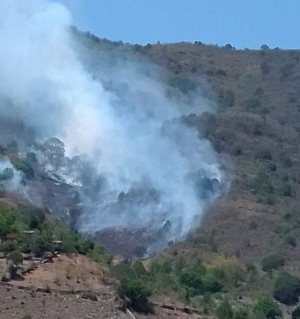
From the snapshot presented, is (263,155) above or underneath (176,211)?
above

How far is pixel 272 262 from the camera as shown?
57.2 meters

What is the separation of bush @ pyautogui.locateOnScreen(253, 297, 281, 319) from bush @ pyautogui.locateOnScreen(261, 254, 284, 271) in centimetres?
1076

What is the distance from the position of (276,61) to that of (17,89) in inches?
1562

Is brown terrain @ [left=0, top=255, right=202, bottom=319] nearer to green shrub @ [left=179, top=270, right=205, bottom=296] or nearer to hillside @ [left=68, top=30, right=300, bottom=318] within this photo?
green shrub @ [left=179, top=270, right=205, bottom=296]

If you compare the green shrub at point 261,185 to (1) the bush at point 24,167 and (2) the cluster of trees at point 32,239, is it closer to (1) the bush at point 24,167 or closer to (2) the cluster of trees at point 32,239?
(1) the bush at point 24,167

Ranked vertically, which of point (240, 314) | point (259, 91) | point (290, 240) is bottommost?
point (240, 314)

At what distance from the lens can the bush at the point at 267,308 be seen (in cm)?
4421

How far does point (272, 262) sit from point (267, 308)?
12.6 meters

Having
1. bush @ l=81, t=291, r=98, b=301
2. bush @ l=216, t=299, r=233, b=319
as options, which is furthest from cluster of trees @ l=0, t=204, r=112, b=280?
bush @ l=216, t=299, r=233, b=319

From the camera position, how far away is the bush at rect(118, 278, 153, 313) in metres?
36.8

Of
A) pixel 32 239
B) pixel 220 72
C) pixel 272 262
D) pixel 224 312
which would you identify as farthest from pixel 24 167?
pixel 220 72

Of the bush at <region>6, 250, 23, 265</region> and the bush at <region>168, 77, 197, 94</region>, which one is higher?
the bush at <region>168, 77, 197, 94</region>

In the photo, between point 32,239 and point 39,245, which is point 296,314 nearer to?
point 39,245

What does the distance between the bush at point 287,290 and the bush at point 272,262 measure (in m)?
4.84
